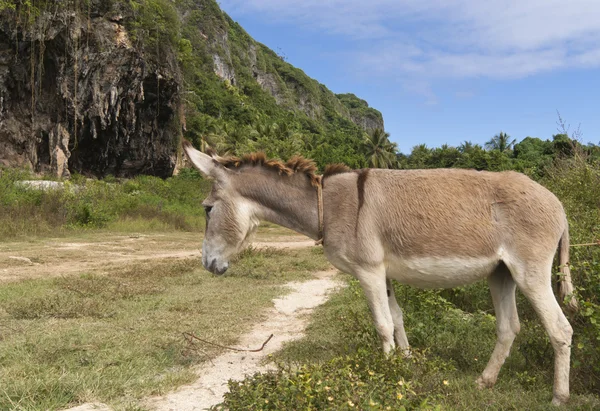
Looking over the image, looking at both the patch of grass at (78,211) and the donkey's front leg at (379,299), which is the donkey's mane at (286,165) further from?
the patch of grass at (78,211)

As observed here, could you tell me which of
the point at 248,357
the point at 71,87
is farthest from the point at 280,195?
the point at 71,87

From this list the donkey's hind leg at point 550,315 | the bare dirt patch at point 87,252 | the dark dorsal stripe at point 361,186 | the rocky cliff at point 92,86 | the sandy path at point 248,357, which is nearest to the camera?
the donkey's hind leg at point 550,315

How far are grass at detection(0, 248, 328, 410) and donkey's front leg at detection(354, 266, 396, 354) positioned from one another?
1933 millimetres

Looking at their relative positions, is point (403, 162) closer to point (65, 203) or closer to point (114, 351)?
point (65, 203)

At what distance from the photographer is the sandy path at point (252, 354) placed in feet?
12.6

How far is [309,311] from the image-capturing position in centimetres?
761

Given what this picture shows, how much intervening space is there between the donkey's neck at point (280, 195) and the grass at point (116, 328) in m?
1.80

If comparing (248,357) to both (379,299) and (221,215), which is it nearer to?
(221,215)

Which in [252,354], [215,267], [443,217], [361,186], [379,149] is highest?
[379,149]

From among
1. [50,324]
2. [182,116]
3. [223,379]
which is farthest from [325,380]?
→ [182,116]

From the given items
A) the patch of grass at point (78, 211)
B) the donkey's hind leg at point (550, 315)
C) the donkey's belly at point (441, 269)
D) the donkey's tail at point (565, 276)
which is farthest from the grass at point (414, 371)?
the patch of grass at point (78, 211)

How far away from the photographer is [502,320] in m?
4.10

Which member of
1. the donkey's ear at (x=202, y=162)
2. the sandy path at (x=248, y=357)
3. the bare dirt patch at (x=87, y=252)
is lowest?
the bare dirt patch at (x=87, y=252)

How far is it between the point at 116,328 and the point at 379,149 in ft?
203
